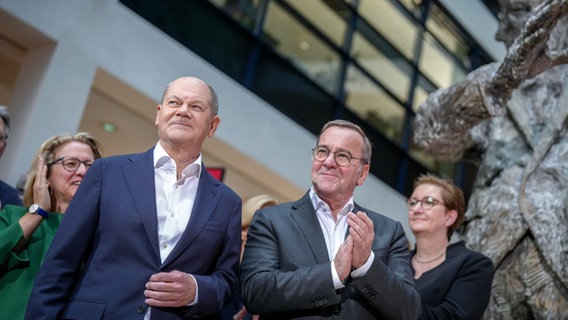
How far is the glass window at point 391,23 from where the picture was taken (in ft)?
38.6

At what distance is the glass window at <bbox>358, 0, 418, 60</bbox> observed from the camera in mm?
11773

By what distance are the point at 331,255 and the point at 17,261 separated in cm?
132

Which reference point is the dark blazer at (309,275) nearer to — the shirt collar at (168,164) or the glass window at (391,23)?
the shirt collar at (168,164)

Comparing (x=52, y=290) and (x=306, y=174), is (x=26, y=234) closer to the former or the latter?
(x=52, y=290)

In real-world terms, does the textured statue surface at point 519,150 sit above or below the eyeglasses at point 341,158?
above

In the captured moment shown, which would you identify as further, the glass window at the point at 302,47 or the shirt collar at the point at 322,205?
the glass window at the point at 302,47

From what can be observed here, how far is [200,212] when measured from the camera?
8.84 ft

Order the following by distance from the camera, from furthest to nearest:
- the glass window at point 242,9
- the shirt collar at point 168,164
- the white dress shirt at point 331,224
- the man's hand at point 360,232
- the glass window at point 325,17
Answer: the glass window at point 325,17 < the glass window at point 242,9 < the white dress shirt at point 331,224 < the shirt collar at point 168,164 < the man's hand at point 360,232

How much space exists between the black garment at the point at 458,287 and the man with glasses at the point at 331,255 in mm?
586

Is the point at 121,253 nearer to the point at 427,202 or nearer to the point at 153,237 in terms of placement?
the point at 153,237

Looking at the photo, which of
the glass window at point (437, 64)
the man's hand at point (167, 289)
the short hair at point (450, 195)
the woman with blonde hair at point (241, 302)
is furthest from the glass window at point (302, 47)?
the man's hand at point (167, 289)

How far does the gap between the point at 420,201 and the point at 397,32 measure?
8.99 m

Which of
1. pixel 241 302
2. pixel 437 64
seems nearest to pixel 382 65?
pixel 437 64

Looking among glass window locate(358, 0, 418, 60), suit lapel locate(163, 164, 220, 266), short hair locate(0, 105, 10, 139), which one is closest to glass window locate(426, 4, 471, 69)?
glass window locate(358, 0, 418, 60)
